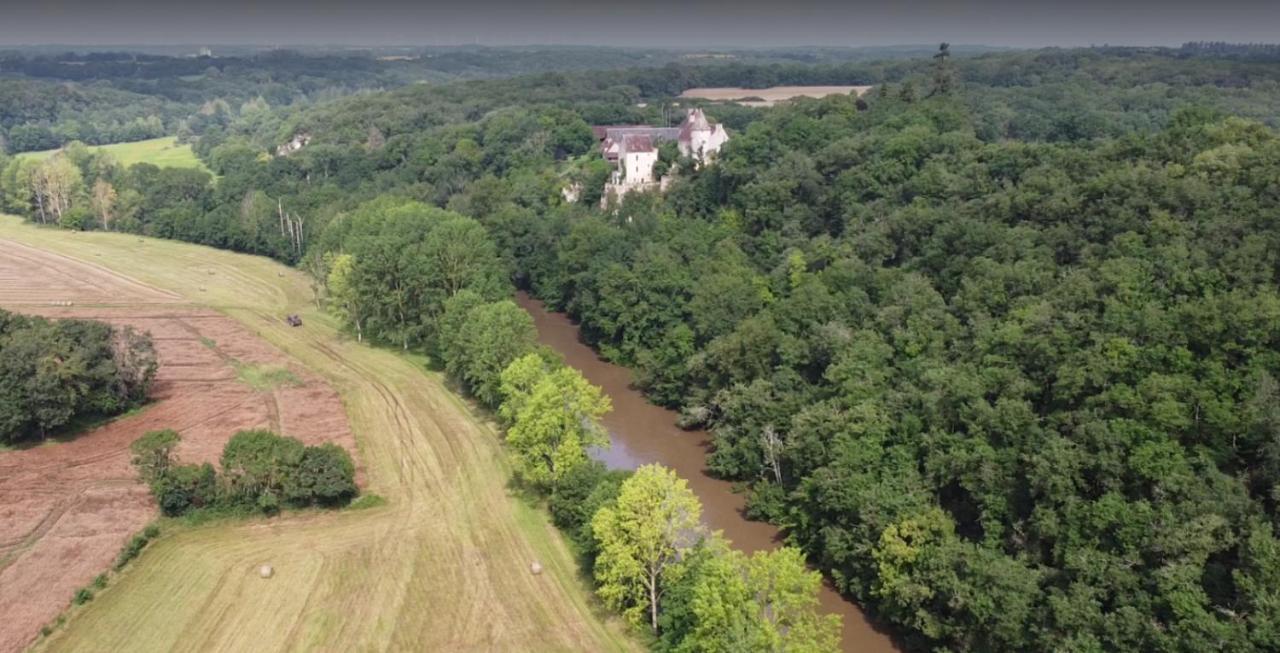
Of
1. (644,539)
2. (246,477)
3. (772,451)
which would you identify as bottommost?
(246,477)

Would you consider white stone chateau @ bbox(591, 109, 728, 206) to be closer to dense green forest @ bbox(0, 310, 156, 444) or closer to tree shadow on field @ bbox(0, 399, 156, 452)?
dense green forest @ bbox(0, 310, 156, 444)

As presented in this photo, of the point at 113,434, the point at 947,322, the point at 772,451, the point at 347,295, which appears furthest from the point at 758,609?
the point at 347,295

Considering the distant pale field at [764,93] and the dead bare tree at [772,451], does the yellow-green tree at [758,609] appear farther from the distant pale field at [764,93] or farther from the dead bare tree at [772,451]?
the distant pale field at [764,93]

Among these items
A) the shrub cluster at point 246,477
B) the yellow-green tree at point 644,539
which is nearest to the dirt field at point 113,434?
the shrub cluster at point 246,477

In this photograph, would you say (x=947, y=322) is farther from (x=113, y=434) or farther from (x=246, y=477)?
(x=113, y=434)

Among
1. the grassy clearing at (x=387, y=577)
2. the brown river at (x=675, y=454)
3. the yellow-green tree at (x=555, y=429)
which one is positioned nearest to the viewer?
the grassy clearing at (x=387, y=577)
